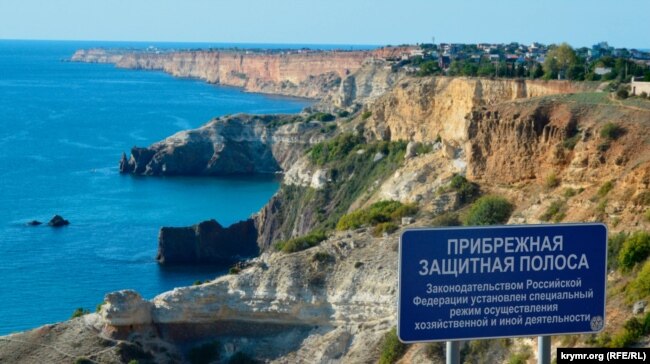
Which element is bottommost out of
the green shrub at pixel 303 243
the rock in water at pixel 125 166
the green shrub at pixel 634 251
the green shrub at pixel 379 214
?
the green shrub at pixel 634 251

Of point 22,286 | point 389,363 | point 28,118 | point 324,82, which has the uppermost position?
point 324,82

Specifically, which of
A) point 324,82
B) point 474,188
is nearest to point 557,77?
point 474,188

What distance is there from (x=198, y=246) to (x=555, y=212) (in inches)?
1204

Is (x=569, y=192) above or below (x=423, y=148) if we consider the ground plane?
below

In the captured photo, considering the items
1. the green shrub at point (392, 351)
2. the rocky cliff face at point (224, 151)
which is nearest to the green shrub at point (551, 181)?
the green shrub at point (392, 351)

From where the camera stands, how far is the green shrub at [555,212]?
101 ft

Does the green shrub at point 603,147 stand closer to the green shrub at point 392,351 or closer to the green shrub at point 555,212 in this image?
the green shrub at point 555,212

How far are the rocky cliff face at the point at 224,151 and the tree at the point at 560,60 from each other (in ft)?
124

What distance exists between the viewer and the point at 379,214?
3928cm

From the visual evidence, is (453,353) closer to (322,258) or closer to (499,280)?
(499,280)

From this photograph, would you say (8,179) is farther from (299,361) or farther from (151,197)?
(299,361)

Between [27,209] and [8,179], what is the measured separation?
13.7 m

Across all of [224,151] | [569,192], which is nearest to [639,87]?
[569,192]

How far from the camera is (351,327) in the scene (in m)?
32.3
